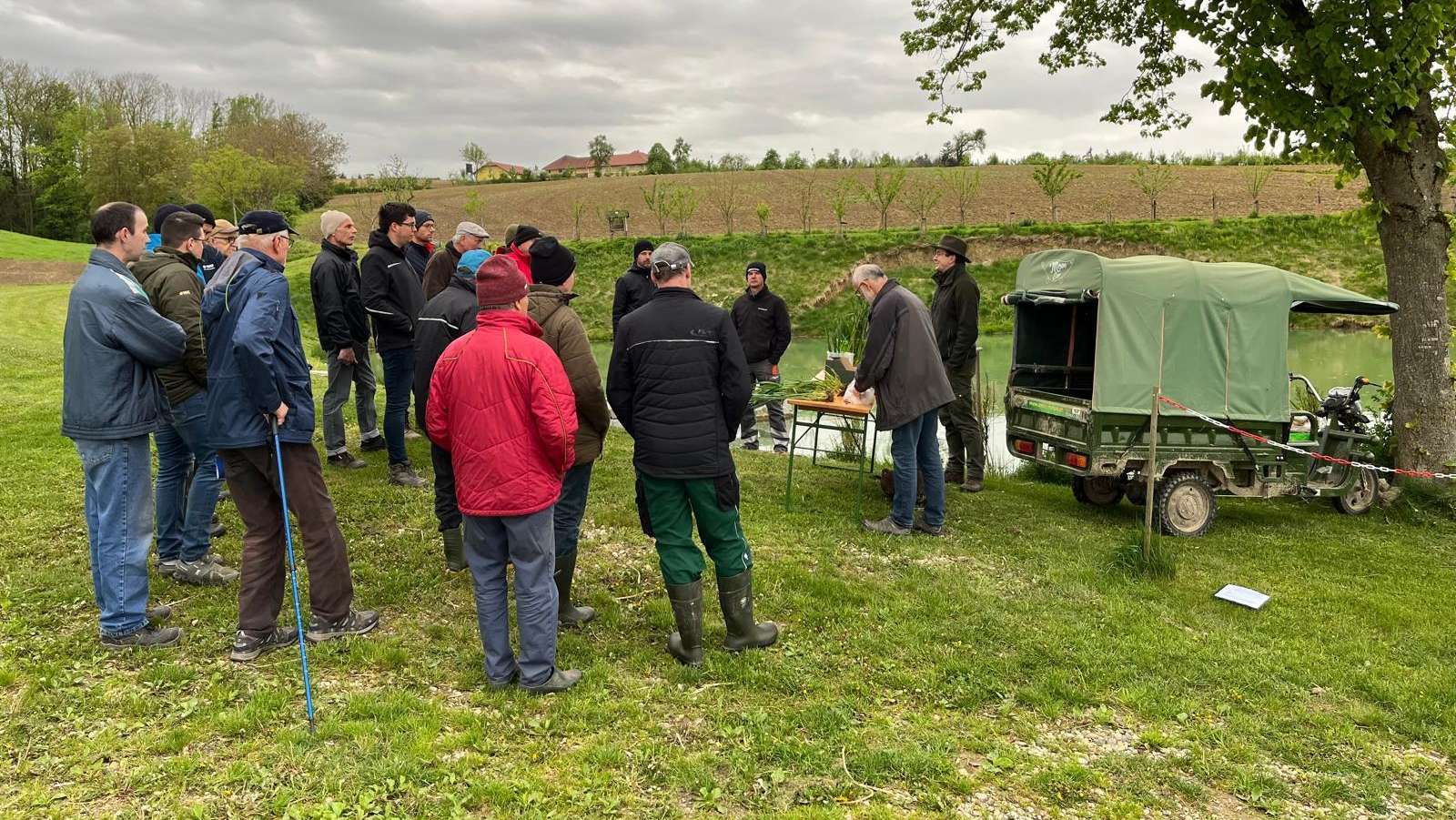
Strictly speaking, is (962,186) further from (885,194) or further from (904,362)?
(904,362)

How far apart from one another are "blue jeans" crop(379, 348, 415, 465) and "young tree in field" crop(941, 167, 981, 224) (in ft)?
130

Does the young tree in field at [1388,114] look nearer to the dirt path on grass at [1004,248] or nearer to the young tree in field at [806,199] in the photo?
the dirt path on grass at [1004,248]

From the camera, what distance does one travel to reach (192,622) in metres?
4.79

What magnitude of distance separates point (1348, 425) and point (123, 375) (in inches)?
414

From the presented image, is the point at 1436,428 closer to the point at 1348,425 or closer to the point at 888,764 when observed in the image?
the point at 1348,425

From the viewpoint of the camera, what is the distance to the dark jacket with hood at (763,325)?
9.77 m

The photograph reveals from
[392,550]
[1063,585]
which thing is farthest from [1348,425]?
[392,550]

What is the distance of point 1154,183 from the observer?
4291 centimetres

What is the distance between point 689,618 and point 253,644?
217 cm

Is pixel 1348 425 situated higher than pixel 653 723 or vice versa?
pixel 1348 425

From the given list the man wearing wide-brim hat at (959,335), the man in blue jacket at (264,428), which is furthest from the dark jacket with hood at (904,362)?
the man in blue jacket at (264,428)

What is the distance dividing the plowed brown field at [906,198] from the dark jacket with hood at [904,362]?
37.5 m

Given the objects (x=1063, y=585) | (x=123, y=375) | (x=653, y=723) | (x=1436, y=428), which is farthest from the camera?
(x=1436, y=428)

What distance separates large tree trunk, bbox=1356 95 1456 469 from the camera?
871cm
